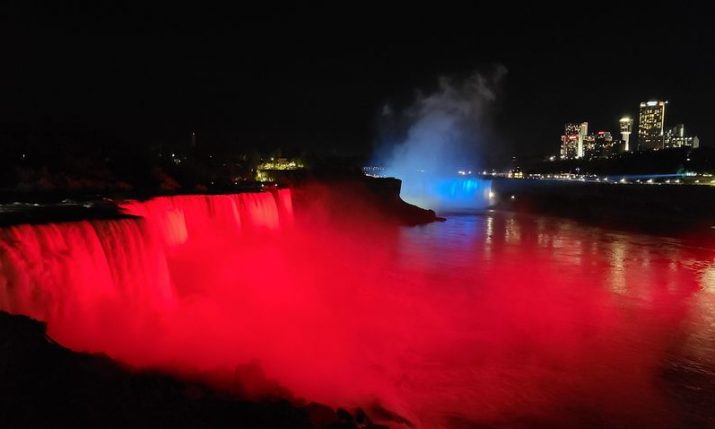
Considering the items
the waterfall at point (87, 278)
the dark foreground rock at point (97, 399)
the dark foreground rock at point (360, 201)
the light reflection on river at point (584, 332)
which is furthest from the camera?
the dark foreground rock at point (360, 201)

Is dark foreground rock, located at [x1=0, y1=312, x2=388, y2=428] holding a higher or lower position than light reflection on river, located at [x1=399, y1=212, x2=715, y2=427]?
higher

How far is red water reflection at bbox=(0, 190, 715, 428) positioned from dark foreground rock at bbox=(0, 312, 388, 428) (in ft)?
4.12

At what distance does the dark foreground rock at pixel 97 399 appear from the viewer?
4.39m

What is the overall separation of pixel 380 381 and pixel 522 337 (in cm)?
419

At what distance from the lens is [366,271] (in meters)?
18.7

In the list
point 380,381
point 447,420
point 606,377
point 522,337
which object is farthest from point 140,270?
point 606,377

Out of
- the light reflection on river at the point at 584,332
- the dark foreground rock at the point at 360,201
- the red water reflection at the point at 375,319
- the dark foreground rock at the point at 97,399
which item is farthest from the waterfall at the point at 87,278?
the dark foreground rock at the point at 360,201

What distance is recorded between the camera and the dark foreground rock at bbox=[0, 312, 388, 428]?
4391 millimetres

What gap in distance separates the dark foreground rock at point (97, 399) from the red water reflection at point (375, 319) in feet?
→ 4.12

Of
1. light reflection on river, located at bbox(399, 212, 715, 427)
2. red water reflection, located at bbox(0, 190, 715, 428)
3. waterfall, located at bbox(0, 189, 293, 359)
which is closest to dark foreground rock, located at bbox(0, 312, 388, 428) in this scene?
red water reflection, located at bbox(0, 190, 715, 428)

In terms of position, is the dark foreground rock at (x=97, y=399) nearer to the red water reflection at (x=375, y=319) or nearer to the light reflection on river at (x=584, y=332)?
the red water reflection at (x=375, y=319)

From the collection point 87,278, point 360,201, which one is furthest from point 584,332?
point 360,201

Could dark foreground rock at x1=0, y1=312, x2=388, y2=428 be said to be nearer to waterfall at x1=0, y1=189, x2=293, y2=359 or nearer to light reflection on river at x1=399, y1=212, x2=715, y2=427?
waterfall at x1=0, y1=189, x2=293, y2=359

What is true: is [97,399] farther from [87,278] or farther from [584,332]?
[584,332]
